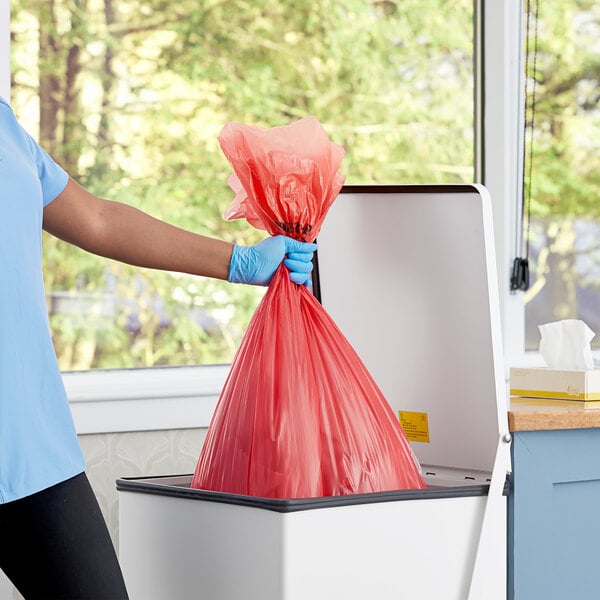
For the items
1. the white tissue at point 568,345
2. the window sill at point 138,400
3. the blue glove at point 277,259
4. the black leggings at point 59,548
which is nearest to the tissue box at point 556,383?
the white tissue at point 568,345

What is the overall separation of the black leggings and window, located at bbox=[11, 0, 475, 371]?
3.01 feet

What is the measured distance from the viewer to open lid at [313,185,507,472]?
124cm

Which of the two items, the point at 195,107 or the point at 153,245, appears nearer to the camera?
the point at 153,245

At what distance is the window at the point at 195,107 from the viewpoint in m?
2.10

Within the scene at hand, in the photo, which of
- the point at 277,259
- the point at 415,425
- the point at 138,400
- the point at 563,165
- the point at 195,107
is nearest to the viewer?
the point at 277,259

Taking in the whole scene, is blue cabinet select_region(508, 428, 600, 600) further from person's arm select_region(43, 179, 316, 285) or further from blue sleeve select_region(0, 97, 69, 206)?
blue sleeve select_region(0, 97, 69, 206)

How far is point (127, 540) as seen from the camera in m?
1.28

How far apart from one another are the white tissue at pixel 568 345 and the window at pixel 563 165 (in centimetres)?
109

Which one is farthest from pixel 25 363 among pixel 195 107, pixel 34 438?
pixel 195 107

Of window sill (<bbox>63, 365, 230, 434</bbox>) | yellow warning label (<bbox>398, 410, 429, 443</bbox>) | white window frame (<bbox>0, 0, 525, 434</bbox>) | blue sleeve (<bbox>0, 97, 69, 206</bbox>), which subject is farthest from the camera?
white window frame (<bbox>0, 0, 525, 434</bbox>)

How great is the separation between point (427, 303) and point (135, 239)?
1.33 feet

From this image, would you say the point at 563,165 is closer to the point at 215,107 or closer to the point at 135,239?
the point at 215,107

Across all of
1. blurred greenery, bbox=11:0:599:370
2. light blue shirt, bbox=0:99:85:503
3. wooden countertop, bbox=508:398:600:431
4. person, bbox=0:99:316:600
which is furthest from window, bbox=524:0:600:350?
light blue shirt, bbox=0:99:85:503

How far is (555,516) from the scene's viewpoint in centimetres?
125
